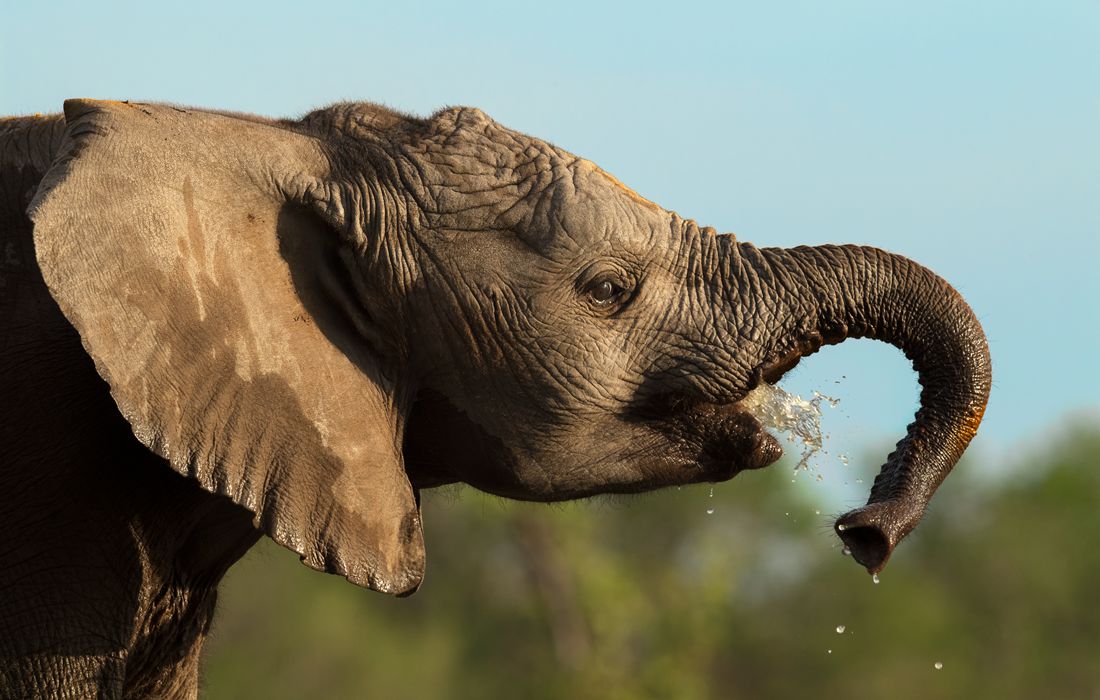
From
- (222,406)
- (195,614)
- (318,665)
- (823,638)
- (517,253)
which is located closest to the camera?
(222,406)

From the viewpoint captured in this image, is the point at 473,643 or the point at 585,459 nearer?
the point at 585,459

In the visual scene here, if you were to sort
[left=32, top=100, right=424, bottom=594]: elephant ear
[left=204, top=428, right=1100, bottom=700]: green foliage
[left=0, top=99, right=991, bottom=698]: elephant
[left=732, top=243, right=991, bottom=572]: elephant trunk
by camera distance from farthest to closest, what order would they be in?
[left=204, top=428, right=1100, bottom=700]: green foliage, [left=732, top=243, right=991, bottom=572]: elephant trunk, [left=0, top=99, right=991, bottom=698]: elephant, [left=32, top=100, right=424, bottom=594]: elephant ear

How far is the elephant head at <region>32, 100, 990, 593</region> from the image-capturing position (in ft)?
16.2

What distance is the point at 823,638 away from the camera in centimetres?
4888

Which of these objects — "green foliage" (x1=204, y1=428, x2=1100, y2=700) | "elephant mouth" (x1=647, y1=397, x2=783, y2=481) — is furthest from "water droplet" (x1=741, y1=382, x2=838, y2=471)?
"green foliage" (x1=204, y1=428, x2=1100, y2=700)

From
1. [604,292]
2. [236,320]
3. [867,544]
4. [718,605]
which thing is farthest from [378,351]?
[718,605]

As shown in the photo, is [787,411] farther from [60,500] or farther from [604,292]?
[60,500]

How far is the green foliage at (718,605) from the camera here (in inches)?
1547

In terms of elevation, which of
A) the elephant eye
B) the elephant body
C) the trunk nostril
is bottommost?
the elephant body

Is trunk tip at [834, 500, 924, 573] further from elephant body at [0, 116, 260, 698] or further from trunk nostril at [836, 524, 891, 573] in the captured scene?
elephant body at [0, 116, 260, 698]

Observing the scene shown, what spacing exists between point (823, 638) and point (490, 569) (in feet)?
28.6

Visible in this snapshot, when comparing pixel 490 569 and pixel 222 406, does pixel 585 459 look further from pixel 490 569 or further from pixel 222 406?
pixel 490 569

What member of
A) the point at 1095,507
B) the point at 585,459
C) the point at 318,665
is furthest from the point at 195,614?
the point at 1095,507

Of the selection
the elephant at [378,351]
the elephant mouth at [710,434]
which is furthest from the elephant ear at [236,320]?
the elephant mouth at [710,434]
